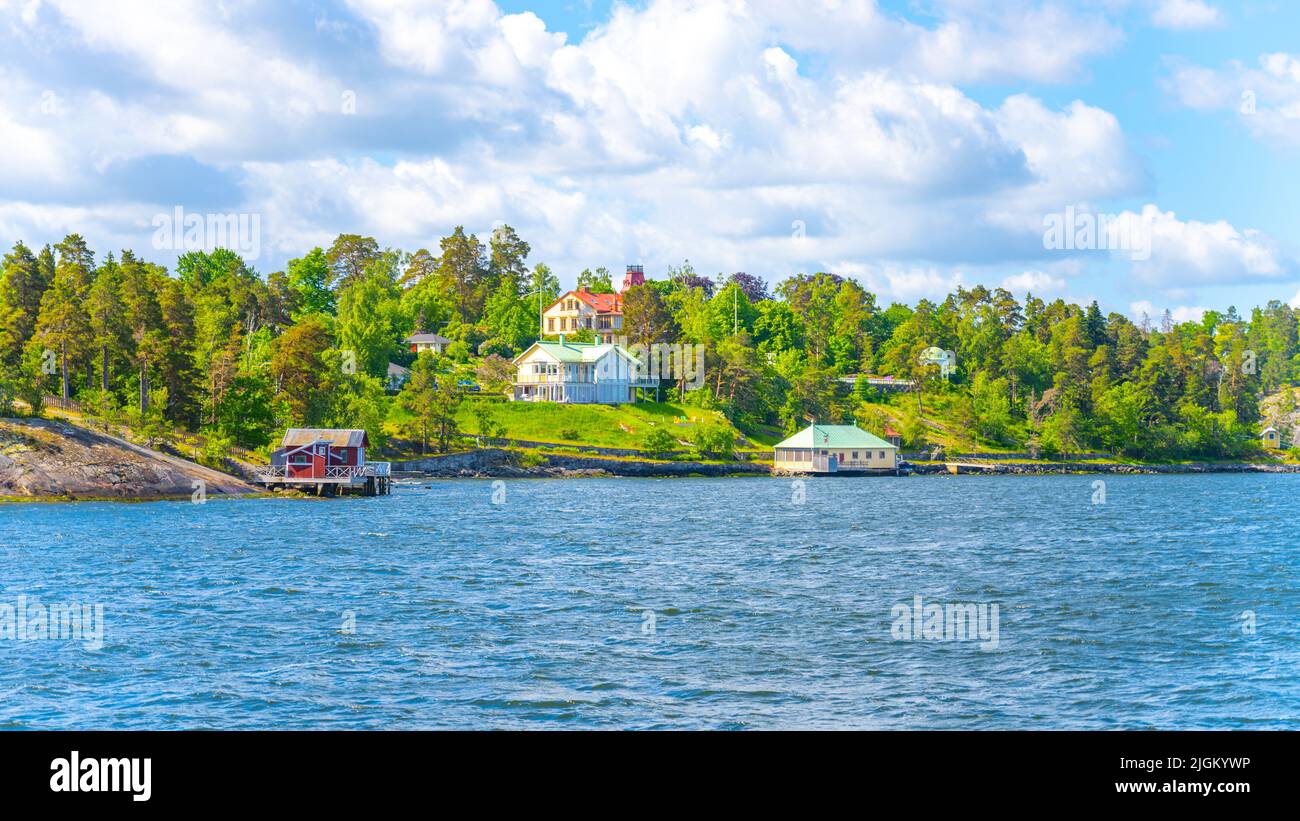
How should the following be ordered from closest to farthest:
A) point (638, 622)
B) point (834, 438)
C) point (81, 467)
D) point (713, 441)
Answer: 1. point (638, 622)
2. point (81, 467)
3. point (713, 441)
4. point (834, 438)

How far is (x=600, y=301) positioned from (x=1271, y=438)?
106 m

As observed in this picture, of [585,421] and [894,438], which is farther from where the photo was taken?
[894,438]

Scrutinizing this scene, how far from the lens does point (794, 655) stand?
94.1ft

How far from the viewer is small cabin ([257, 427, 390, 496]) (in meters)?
90.1

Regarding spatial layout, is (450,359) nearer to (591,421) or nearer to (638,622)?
(591,421)

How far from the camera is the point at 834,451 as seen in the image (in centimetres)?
13900

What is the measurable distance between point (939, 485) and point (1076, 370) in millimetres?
68262

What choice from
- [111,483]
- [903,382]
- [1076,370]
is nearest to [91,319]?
[111,483]

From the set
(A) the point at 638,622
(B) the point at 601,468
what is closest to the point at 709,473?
(B) the point at 601,468
